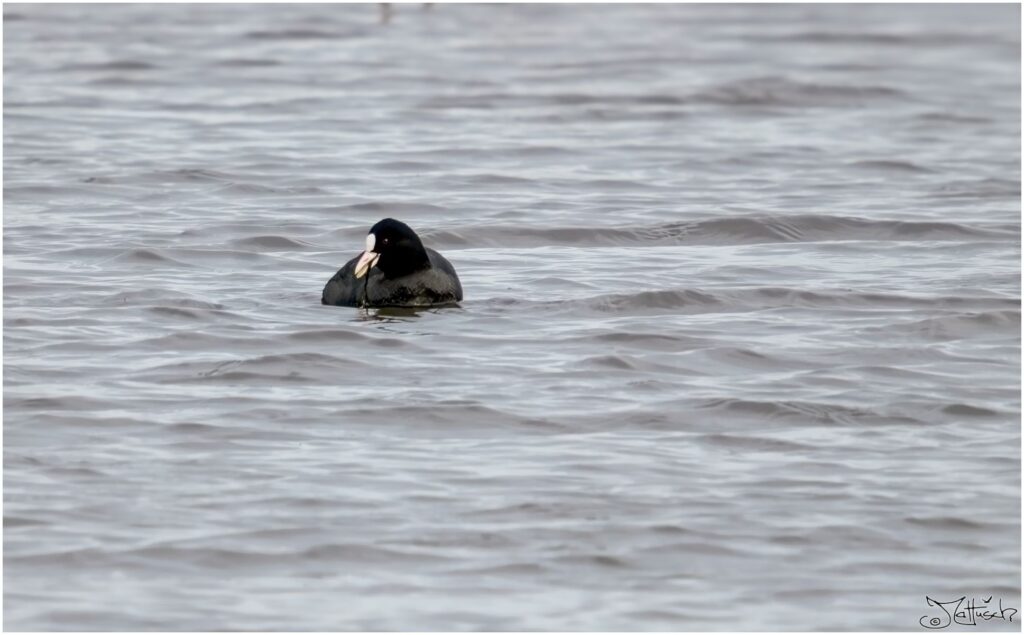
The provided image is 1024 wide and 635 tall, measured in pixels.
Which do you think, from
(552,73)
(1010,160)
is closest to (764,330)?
(1010,160)

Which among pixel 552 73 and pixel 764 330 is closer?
pixel 764 330

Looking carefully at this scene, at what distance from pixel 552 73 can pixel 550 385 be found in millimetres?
16113

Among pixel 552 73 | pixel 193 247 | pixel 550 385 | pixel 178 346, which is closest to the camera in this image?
pixel 550 385

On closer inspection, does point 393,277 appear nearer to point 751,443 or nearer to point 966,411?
point 751,443

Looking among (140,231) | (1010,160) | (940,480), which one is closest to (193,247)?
(140,231)

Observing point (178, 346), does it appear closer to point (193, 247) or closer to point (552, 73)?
point (193, 247)

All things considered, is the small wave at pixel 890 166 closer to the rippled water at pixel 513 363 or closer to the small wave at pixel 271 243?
the rippled water at pixel 513 363

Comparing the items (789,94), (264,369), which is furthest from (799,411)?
(789,94)

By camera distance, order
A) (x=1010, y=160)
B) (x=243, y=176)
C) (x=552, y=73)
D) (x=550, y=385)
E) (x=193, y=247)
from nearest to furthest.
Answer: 1. (x=550, y=385)
2. (x=193, y=247)
3. (x=243, y=176)
4. (x=1010, y=160)
5. (x=552, y=73)

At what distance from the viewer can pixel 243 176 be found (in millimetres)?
18797
